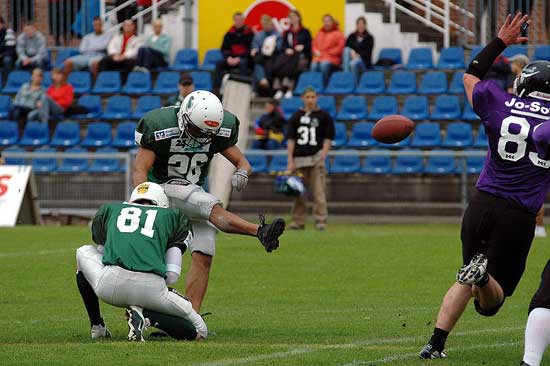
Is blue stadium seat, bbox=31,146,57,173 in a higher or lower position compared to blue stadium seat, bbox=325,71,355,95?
lower

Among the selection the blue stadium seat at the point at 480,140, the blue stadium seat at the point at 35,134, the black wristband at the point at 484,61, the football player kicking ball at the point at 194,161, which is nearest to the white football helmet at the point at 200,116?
the football player kicking ball at the point at 194,161

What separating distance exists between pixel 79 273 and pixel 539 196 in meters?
2.86

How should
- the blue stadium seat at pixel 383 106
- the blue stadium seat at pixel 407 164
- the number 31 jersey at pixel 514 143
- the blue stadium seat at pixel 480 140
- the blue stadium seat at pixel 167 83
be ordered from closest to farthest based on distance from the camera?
the number 31 jersey at pixel 514 143 < the blue stadium seat at pixel 407 164 < the blue stadium seat at pixel 480 140 < the blue stadium seat at pixel 383 106 < the blue stadium seat at pixel 167 83

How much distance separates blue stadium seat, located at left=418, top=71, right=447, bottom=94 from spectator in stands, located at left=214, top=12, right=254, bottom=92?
10.0ft

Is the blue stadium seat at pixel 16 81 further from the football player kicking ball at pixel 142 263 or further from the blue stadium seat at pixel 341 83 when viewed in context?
the football player kicking ball at pixel 142 263

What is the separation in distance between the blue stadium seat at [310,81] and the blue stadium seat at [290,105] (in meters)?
0.32

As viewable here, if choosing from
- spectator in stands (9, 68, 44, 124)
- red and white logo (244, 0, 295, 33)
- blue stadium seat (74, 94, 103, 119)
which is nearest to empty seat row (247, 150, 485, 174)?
blue stadium seat (74, 94, 103, 119)

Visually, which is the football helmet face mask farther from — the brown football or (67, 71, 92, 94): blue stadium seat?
(67, 71, 92, 94): blue stadium seat

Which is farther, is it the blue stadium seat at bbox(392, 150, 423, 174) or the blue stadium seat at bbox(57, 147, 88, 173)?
the blue stadium seat at bbox(57, 147, 88, 173)

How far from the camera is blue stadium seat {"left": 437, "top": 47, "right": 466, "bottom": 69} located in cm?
2108

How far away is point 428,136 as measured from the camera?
20219 mm

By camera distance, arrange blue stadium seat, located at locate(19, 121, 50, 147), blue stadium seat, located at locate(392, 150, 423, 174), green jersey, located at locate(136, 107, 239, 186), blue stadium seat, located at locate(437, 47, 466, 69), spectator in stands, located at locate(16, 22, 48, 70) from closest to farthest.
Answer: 1. green jersey, located at locate(136, 107, 239, 186)
2. blue stadium seat, located at locate(392, 150, 423, 174)
3. blue stadium seat, located at locate(437, 47, 466, 69)
4. blue stadium seat, located at locate(19, 121, 50, 147)
5. spectator in stands, located at locate(16, 22, 48, 70)

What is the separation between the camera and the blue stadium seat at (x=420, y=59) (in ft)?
69.9

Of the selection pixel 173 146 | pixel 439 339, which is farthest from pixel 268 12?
pixel 439 339
